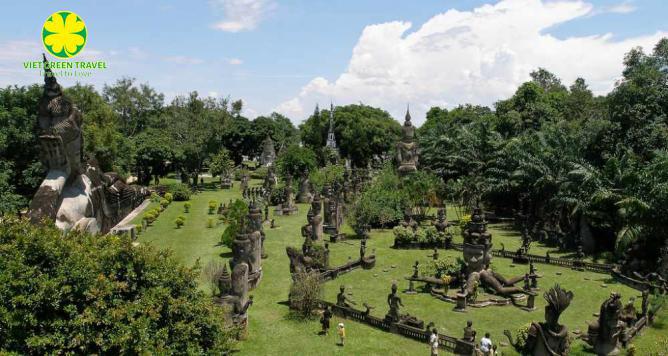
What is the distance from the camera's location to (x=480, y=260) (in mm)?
21594

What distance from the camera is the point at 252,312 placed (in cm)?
1948

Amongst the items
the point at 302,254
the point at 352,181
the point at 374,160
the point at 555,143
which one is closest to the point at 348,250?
the point at 302,254

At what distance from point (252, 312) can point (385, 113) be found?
68545 mm

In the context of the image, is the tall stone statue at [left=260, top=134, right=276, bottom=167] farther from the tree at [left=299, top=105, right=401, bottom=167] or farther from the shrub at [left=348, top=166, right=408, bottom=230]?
the shrub at [left=348, top=166, right=408, bottom=230]

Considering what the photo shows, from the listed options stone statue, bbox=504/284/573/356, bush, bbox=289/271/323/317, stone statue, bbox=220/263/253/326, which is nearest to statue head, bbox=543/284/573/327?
stone statue, bbox=504/284/573/356

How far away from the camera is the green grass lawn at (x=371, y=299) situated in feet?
54.3

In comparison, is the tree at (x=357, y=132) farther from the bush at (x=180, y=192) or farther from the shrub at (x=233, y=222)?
the shrub at (x=233, y=222)

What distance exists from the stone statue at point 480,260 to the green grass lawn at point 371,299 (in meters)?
1.33

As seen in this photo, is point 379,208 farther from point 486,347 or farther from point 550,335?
point 550,335

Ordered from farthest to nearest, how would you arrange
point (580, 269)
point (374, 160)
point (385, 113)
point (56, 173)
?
point (385, 113) < point (374, 160) < point (580, 269) < point (56, 173)

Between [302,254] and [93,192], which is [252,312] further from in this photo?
[93,192]

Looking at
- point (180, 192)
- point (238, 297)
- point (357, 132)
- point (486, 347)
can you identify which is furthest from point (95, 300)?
point (357, 132)

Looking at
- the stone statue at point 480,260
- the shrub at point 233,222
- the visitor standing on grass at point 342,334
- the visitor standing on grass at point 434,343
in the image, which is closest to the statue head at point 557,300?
the visitor standing on grass at point 434,343

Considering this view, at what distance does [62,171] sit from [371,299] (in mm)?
13475
